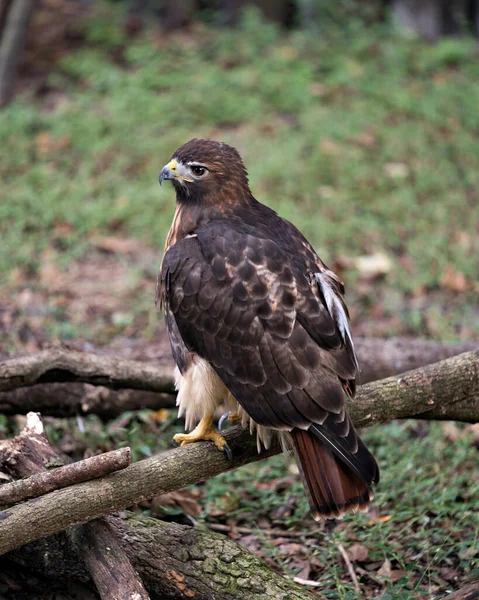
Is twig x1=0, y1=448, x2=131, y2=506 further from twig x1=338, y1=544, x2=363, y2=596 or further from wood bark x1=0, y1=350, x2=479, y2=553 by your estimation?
twig x1=338, y1=544, x2=363, y2=596

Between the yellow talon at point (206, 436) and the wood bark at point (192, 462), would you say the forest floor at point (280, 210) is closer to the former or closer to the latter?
the yellow talon at point (206, 436)

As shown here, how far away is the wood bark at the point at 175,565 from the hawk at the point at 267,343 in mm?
343

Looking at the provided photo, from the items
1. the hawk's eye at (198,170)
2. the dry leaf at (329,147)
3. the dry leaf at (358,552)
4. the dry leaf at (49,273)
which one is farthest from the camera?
the dry leaf at (329,147)

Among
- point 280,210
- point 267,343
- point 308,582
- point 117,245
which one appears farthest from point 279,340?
point 280,210

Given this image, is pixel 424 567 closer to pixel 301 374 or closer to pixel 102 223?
pixel 301 374

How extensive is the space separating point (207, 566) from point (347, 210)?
5112 mm

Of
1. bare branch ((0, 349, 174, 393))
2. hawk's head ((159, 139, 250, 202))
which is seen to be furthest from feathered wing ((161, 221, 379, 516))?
bare branch ((0, 349, 174, 393))

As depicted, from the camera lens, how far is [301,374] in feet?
10.8

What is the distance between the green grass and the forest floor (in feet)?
0.07

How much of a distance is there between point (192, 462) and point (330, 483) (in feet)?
1.79

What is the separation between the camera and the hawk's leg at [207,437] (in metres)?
3.42

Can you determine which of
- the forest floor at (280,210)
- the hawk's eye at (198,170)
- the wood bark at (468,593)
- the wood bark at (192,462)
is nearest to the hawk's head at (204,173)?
the hawk's eye at (198,170)

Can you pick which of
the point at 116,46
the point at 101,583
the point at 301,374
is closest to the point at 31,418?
the point at 101,583

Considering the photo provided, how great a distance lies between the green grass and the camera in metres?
7.37
